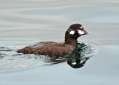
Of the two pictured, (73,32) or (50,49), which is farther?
(73,32)

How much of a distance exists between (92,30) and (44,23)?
1.47m

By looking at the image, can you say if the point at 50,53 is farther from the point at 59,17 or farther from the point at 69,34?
the point at 59,17

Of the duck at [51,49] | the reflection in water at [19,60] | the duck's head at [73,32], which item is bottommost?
the reflection in water at [19,60]

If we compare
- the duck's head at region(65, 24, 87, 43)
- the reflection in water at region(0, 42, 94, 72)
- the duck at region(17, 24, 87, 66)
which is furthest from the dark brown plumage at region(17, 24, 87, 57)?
the duck's head at region(65, 24, 87, 43)

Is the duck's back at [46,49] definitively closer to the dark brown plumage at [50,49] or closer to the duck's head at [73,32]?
the dark brown plumage at [50,49]

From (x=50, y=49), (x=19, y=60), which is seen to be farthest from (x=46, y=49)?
(x=19, y=60)

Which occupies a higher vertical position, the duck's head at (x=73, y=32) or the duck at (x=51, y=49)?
the duck's head at (x=73, y=32)

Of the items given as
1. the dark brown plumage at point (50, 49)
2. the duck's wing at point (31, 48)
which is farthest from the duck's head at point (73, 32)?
the duck's wing at point (31, 48)

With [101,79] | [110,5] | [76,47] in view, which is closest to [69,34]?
[76,47]

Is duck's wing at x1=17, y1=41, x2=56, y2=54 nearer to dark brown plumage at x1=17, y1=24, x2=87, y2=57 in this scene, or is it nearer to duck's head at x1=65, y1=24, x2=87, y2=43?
dark brown plumage at x1=17, y1=24, x2=87, y2=57

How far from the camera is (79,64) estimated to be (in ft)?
49.8

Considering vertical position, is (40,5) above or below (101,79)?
above

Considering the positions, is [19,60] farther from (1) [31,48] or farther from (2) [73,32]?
(2) [73,32]

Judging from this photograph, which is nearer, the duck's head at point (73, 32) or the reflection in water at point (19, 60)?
the reflection in water at point (19, 60)
